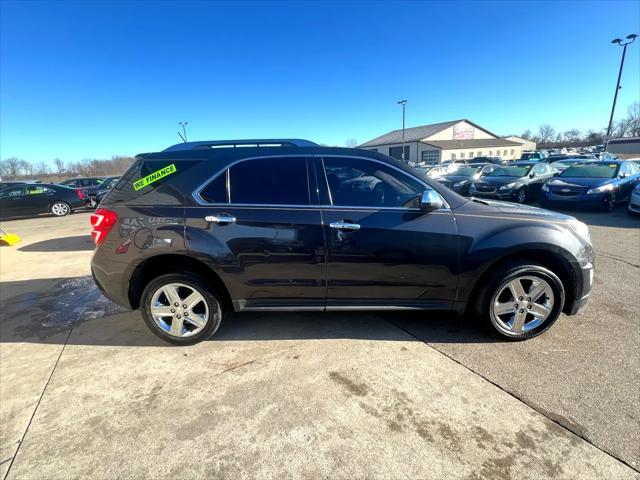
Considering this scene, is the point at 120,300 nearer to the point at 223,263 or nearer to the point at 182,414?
the point at 223,263

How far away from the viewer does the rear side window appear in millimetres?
2904

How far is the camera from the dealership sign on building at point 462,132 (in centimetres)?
6769

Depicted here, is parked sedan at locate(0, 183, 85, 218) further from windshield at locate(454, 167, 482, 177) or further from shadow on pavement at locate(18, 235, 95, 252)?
windshield at locate(454, 167, 482, 177)

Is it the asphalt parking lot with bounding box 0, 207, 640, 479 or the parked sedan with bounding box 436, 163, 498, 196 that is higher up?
the parked sedan with bounding box 436, 163, 498, 196

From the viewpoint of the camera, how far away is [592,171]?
35.4ft

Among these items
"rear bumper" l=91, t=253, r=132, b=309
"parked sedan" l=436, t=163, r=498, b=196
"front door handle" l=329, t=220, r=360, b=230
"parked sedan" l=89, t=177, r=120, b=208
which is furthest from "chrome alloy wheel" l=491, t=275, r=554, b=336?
"parked sedan" l=89, t=177, r=120, b=208

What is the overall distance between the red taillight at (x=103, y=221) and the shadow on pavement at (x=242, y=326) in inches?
43.9

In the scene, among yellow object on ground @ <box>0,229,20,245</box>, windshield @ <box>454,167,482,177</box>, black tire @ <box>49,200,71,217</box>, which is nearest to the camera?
yellow object on ground @ <box>0,229,20,245</box>

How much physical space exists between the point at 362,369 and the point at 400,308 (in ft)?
2.21

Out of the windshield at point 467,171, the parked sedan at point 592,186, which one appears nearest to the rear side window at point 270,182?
the parked sedan at point 592,186

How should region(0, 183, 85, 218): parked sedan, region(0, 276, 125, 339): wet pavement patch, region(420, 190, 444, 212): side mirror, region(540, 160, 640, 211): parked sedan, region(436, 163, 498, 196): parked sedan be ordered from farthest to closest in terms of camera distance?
region(436, 163, 498, 196): parked sedan, region(0, 183, 85, 218): parked sedan, region(540, 160, 640, 211): parked sedan, region(0, 276, 125, 339): wet pavement patch, region(420, 190, 444, 212): side mirror

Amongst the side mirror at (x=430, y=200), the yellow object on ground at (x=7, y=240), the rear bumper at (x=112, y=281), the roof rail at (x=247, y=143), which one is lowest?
the yellow object on ground at (x=7, y=240)

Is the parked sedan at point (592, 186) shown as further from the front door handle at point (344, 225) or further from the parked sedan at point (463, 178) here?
the front door handle at point (344, 225)

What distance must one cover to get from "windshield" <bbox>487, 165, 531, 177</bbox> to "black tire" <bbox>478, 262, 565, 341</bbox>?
11.9 metres
